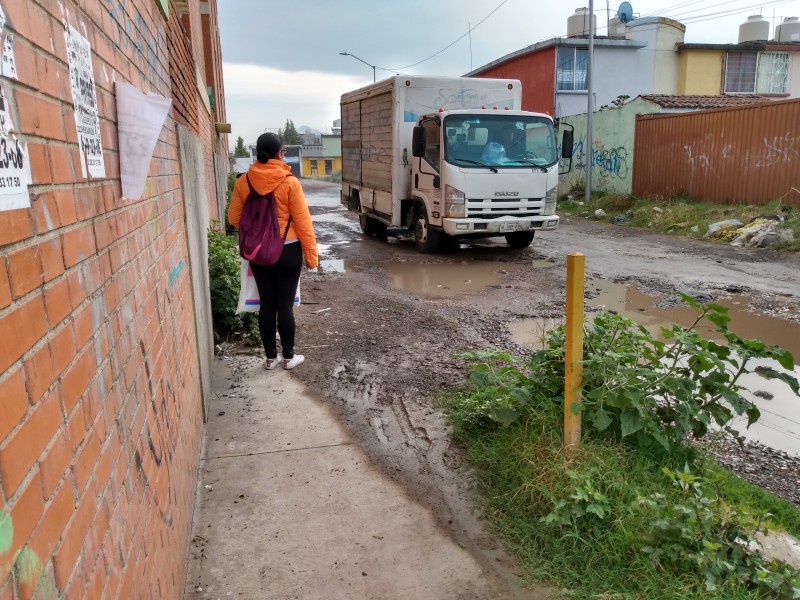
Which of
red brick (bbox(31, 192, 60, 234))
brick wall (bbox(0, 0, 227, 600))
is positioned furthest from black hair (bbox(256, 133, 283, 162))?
red brick (bbox(31, 192, 60, 234))

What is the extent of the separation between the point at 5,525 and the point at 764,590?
2.53 metres

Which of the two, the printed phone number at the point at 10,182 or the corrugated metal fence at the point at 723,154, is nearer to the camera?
the printed phone number at the point at 10,182

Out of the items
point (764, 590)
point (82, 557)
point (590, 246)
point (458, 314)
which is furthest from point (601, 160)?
point (82, 557)

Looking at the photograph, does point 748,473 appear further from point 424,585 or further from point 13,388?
point 13,388

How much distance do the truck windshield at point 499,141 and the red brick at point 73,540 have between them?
9.17m

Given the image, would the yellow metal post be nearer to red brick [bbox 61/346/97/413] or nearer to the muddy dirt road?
the muddy dirt road

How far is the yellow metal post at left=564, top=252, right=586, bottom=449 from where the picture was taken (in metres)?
2.98

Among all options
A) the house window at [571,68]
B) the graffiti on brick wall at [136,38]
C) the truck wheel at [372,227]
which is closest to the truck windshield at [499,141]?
the truck wheel at [372,227]

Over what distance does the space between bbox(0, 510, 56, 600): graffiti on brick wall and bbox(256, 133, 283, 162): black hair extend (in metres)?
3.99

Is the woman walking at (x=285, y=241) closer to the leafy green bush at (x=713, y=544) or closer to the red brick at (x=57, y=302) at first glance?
the leafy green bush at (x=713, y=544)

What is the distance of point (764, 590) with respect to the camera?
2.33m

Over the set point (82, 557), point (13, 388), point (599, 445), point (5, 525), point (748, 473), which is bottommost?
point (748, 473)

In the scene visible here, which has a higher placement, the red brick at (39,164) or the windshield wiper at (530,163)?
the windshield wiper at (530,163)

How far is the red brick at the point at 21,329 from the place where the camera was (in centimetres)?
97
